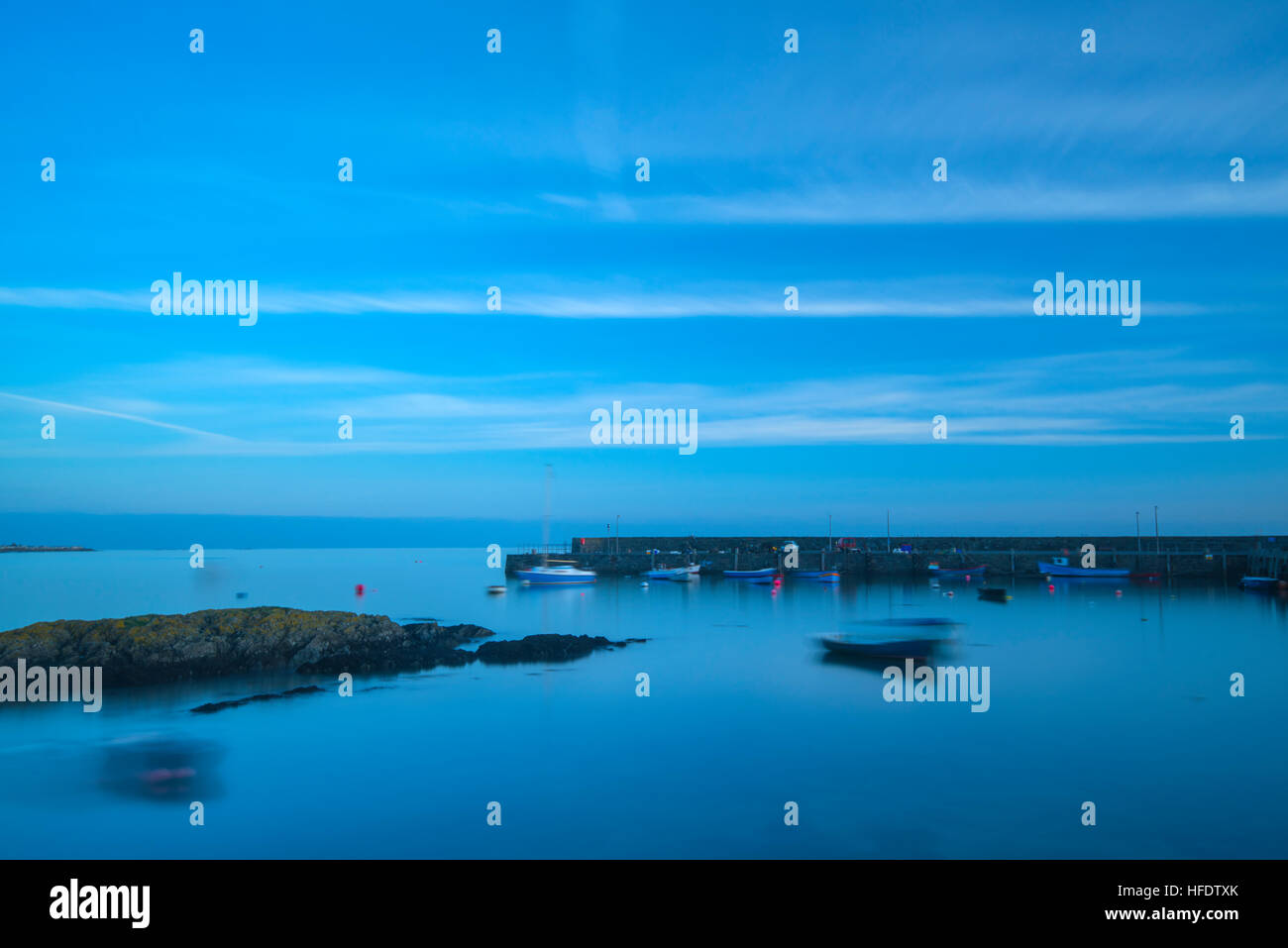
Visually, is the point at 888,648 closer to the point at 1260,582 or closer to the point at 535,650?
the point at 535,650

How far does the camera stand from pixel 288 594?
245 feet

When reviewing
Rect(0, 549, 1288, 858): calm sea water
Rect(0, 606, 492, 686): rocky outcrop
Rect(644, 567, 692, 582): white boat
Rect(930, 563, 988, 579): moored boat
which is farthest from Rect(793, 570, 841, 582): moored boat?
Rect(0, 606, 492, 686): rocky outcrop

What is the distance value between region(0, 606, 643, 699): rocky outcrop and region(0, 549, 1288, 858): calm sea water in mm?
1442

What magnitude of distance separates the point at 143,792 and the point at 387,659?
1266 centimetres

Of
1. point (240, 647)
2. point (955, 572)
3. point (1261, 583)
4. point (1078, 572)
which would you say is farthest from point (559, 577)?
point (1261, 583)

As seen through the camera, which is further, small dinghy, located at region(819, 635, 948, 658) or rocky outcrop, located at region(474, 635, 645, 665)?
rocky outcrop, located at region(474, 635, 645, 665)

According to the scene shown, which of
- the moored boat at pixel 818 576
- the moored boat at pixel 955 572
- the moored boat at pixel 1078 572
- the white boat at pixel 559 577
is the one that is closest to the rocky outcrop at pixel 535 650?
the white boat at pixel 559 577

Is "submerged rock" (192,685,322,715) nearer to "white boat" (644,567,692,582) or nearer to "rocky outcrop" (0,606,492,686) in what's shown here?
"rocky outcrop" (0,606,492,686)

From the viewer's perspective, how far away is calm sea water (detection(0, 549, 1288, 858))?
14.5 m

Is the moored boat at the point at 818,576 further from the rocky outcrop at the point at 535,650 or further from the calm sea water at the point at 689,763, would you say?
the rocky outcrop at the point at 535,650

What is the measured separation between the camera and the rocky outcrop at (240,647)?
2555cm

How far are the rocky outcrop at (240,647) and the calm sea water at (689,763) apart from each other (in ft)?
4.73
